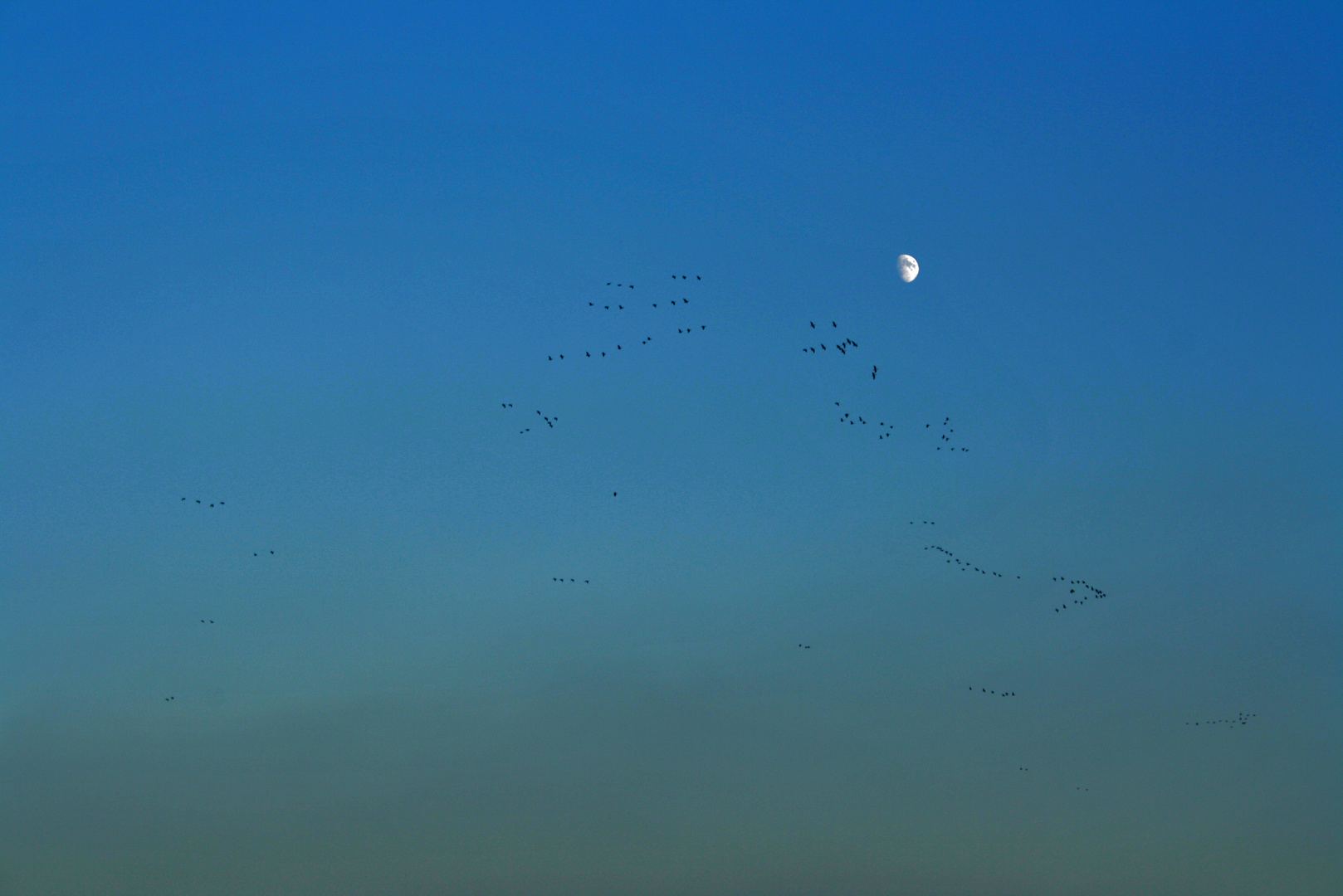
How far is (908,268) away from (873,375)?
25.8 metres

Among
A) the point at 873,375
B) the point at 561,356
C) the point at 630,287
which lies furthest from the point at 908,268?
the point at 561,356

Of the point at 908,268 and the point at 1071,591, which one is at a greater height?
the point at 908,268

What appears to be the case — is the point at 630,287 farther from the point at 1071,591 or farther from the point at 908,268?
the point at 1071,591

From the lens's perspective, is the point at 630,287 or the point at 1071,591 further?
the point at 1071,591

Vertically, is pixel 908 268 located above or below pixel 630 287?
above

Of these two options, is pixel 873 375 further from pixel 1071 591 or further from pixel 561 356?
pixel 1071 591

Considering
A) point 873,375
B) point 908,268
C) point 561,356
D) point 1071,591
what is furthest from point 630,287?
point 1071,591

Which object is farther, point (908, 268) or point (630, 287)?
point (908, 268)

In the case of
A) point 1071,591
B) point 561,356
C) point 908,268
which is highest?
point 908,268

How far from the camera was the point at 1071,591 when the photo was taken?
104875 mm

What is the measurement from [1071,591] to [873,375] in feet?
156

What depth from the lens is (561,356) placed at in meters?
81.3

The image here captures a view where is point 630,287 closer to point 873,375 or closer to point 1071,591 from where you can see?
point 873,375

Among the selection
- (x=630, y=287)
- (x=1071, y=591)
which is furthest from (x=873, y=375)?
(x=1071, y=591)
